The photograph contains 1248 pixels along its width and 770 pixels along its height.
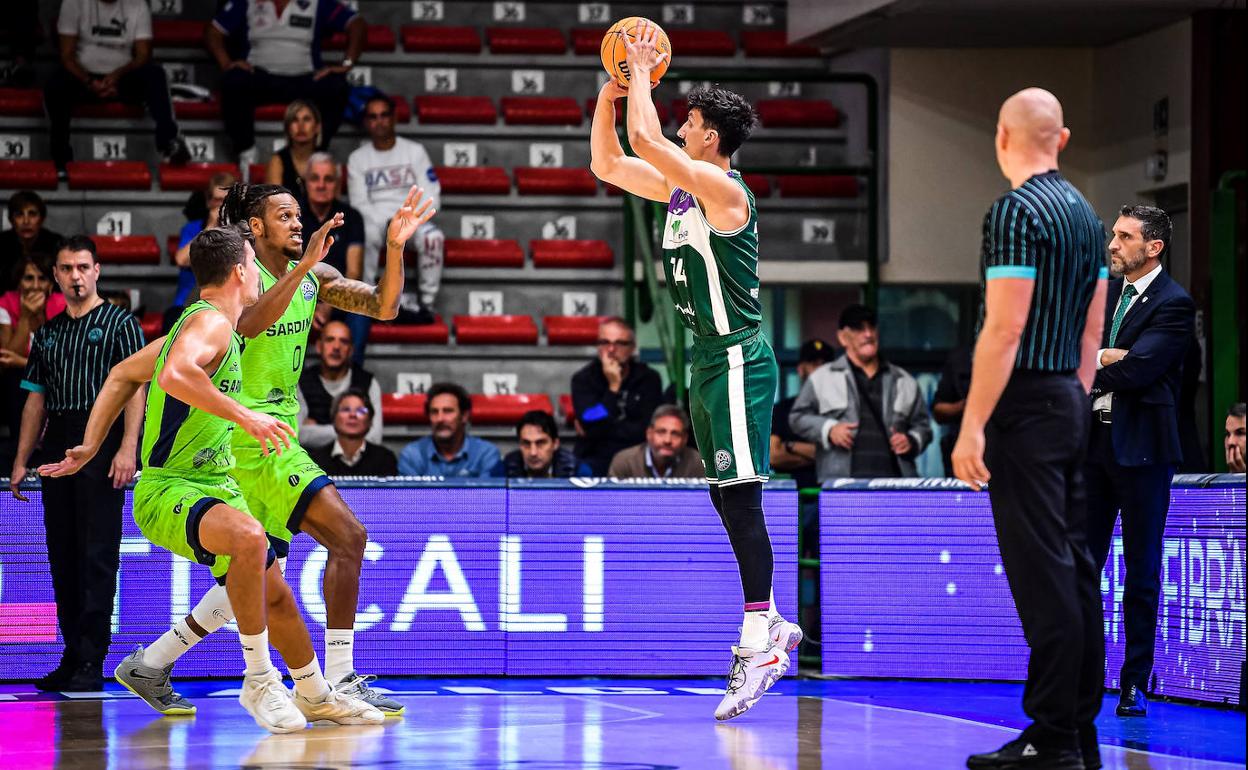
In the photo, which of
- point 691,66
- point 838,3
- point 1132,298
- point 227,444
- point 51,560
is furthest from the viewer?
point 691,66

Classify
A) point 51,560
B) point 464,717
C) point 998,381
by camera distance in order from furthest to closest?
point 51,560
point 464,717
point 998,381

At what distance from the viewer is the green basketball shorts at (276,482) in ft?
21.0

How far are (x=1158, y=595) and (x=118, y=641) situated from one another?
5128 mm

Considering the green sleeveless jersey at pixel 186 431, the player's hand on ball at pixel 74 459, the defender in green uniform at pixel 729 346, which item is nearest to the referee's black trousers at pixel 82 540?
the player's hand on ball at pixel 74 459

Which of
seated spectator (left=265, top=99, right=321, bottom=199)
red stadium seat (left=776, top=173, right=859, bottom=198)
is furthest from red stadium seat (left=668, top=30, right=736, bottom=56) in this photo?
seated spectator (left=265, top=99, right=321, bottom=199)

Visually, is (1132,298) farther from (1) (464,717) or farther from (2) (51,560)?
(2) (51,560)

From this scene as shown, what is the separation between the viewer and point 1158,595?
7469mm

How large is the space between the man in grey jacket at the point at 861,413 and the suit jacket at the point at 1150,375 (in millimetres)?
2790

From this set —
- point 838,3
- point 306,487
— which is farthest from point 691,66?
point 306,487

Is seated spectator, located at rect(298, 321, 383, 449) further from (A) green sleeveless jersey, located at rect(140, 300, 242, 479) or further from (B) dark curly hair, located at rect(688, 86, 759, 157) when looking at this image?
(B) dark curly hair, located at rect(688, 86, 759, 157)

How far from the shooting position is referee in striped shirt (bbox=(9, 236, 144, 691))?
7.86 meters

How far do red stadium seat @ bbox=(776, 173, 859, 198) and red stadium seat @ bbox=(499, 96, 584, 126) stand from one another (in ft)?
6.18

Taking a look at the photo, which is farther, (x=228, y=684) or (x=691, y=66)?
(x=691, y=66)

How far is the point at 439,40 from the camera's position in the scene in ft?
46.9
